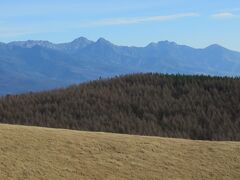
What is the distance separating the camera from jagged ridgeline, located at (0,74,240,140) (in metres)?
19.3

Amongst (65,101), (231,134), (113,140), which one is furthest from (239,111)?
(113,140)

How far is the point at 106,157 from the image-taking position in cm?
977

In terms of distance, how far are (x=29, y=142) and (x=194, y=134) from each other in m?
9.68

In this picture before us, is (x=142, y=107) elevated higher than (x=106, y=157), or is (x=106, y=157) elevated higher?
(x=142, y=107)

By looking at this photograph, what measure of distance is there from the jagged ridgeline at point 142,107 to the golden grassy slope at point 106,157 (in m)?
7.09

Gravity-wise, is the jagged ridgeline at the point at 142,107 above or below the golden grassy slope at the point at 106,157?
above

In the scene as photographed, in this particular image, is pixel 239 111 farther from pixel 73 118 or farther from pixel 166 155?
pixel 166 155

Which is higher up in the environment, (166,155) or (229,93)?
(229,93)

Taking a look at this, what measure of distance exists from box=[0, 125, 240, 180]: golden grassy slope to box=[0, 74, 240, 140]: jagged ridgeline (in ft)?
23.3

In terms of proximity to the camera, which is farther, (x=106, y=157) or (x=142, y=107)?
(x=142, y=107)

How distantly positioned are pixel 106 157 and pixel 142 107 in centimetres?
1242

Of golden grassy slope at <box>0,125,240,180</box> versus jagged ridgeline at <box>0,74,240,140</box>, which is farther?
jagged ridgeline at <box>0,74,240,140</box>

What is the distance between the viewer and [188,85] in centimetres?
2591

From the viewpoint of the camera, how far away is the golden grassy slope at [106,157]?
901 cm
